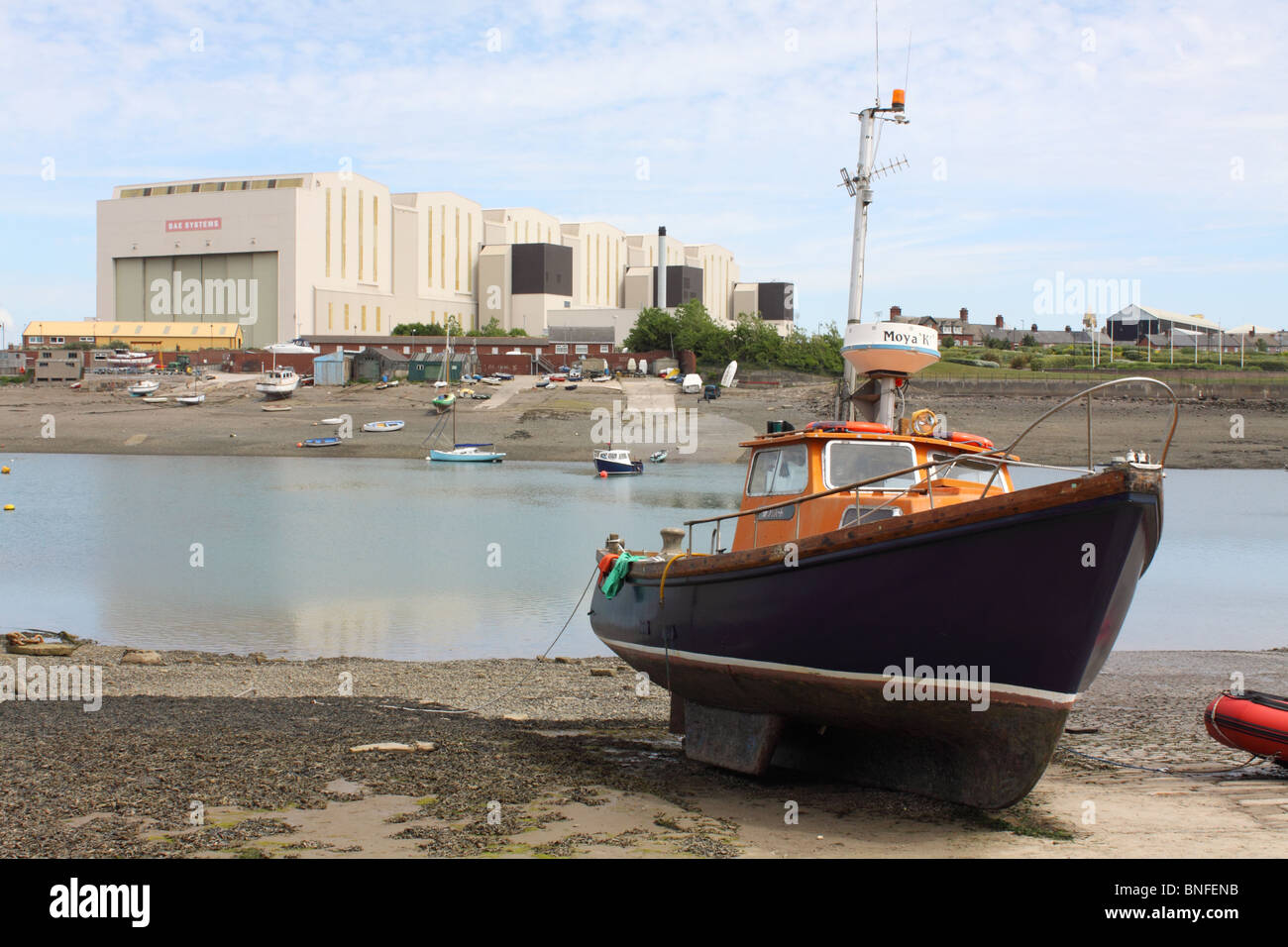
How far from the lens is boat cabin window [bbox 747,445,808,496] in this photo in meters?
11.0

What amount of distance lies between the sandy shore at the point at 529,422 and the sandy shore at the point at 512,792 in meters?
50.5

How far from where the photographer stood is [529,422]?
7462cm

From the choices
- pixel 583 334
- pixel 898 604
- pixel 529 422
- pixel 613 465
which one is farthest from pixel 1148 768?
pixel 583 334

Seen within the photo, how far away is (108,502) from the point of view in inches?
1773

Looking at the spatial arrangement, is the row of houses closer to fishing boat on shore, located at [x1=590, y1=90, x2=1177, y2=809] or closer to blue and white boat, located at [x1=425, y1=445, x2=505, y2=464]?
blue and white boat, located at [x1=425, y1=445, x2=505, y2=464]

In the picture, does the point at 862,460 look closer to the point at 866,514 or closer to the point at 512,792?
the point at 866,514

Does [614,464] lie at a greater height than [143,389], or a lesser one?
lesser

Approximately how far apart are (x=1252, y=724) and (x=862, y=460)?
4117 mm

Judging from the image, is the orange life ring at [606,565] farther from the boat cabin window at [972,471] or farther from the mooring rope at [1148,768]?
the mooring rope at [1148,768]

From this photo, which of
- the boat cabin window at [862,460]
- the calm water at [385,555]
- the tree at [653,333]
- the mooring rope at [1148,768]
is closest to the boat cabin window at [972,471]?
the boat cabin window at [862,460]

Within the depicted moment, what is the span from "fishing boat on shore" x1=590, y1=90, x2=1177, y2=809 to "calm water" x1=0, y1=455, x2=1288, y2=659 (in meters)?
0.47

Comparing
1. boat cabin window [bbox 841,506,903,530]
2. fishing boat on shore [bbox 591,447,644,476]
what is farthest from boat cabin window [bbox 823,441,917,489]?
fishing boat on shore [bbox 591,447,644,476]

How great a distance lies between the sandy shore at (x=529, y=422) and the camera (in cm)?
6650

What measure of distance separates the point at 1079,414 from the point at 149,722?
65.3 m
